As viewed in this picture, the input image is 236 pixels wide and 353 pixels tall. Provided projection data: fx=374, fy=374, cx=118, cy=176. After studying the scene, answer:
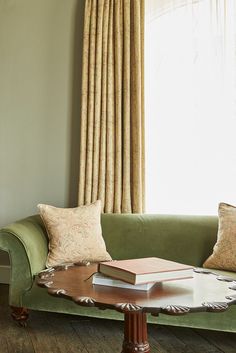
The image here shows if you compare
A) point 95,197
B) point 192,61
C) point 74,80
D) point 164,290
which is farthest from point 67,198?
point 164,290

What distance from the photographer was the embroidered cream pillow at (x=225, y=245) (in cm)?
240

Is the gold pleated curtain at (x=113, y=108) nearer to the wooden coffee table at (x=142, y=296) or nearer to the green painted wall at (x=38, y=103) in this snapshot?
the green painted wall at (x=38, y=103)

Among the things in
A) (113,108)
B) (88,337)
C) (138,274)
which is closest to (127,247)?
(88,337)

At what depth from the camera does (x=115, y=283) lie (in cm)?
152

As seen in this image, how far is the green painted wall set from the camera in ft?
11.4

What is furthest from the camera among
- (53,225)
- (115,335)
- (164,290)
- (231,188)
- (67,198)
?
(67,198)

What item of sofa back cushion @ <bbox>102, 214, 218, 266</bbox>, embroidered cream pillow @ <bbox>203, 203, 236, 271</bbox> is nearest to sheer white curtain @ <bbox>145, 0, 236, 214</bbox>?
sofa back cushion @ <bbox>102, 214, 218, 266</bbox>

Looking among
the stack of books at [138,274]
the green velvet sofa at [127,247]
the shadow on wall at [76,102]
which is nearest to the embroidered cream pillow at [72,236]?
the green velvet sofa at [127,247]

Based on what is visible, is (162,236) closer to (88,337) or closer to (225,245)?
(225,245)

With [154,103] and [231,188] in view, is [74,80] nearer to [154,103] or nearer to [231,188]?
[154,103]

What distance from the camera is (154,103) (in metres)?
3.28

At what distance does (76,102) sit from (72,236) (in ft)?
4.56

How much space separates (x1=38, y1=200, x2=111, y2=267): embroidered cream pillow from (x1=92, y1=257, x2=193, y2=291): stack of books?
1.02 m

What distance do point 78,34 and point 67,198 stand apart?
1524mm
